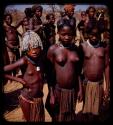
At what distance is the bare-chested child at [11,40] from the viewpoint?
2137 millimetres

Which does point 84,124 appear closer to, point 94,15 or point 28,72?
point 28,72

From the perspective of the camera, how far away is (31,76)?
83.9 inches

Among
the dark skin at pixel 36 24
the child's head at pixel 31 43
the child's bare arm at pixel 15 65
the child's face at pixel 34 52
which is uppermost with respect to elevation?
the dark skin at pixel 36 24

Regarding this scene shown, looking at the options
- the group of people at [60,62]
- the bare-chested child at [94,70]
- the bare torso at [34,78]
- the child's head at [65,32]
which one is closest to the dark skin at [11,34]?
the group of people at [60,62]

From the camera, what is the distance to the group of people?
2.12 meters

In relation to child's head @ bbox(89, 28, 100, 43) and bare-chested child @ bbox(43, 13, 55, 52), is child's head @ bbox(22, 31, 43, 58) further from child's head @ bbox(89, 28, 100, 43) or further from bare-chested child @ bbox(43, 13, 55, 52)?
child's head @ bbox(89, 28, 100, 43)

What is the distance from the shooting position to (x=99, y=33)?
84.4 inches

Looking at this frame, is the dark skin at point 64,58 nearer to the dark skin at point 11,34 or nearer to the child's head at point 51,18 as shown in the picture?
the child's head at point 51,18

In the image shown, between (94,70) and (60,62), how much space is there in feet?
0.66

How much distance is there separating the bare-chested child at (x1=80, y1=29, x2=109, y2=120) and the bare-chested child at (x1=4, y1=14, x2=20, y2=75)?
0.37m

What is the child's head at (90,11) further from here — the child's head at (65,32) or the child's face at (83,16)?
the child's head at (65,32)

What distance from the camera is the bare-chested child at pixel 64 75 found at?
6.96 ft

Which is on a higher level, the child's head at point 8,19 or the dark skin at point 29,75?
the child's head at point 8,19

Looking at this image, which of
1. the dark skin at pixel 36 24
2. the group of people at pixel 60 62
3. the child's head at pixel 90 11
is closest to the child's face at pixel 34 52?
the group of people at pixel 60 62
